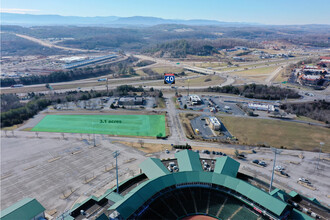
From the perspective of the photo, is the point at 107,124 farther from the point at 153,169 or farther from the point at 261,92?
the point at 261,92

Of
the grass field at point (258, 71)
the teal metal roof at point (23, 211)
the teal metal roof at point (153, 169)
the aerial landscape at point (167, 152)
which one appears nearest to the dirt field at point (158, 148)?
the aerial landscape at point (167, 152)

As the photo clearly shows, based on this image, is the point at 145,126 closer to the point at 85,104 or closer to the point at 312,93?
the point at 85,104

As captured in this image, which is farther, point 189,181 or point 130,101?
point 130,101

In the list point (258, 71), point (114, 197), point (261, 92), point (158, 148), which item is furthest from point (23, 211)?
point (258, 71)

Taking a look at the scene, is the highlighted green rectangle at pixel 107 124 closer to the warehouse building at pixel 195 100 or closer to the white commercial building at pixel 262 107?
the warehouse building at pixel 195 100

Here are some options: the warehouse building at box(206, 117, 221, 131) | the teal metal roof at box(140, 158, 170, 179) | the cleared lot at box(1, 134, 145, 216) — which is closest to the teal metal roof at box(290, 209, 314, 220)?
the teal metal roof at box(140, 158, 170, 179)

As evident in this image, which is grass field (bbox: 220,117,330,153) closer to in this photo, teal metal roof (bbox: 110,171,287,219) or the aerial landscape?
the aerial landscape

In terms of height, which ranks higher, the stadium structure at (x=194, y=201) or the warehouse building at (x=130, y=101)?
the warehouse building at (x=130, y=101)
